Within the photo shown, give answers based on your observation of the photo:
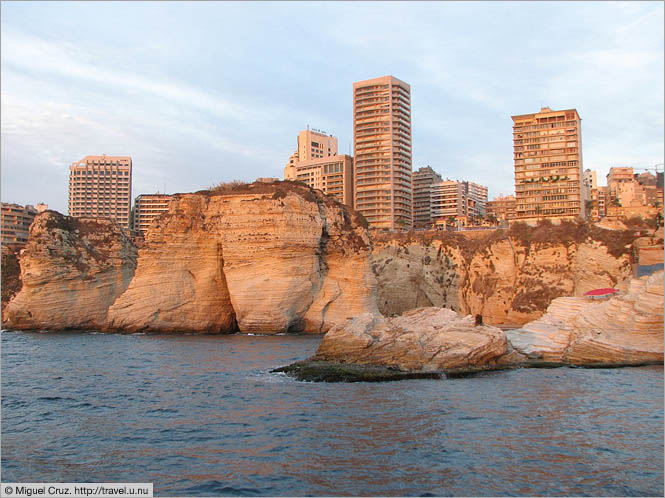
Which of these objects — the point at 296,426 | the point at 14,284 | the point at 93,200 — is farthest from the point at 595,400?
the point at 93,200

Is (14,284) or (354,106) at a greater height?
(354,106)

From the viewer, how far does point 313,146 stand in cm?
11606

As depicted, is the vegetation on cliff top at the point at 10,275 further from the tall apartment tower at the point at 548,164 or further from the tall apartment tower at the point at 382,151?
the tall apartment tower at the point at 548,164

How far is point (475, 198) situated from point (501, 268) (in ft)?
296

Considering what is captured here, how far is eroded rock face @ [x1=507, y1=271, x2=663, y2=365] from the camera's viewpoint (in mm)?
22859

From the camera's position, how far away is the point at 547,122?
79.0 meters

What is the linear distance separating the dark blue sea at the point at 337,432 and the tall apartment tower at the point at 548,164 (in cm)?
6039

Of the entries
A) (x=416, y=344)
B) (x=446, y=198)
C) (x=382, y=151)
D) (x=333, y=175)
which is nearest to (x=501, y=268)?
(x=416, y=344)

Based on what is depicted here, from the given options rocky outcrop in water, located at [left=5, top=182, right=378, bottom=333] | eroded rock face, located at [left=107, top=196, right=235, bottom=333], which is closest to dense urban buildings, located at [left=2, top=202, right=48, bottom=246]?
rocky outcrop in water, located at [left=5, top=182, right=378, bottom=333]

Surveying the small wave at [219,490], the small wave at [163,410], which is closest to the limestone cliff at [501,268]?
the small wave at [163,410]

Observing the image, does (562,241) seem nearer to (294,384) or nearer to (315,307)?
(315,307)

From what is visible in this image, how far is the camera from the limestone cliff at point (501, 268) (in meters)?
43.7

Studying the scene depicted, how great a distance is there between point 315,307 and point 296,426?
24.4 meters

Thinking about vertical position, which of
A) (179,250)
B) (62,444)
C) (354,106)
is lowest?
(62,444)
